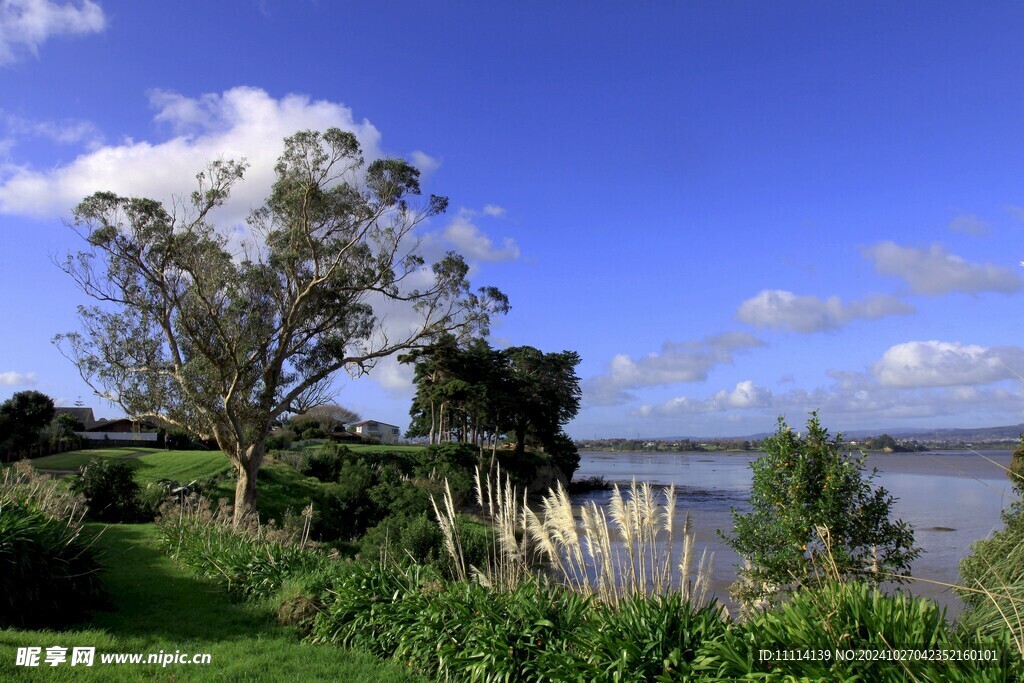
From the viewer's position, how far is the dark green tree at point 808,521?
620 cm

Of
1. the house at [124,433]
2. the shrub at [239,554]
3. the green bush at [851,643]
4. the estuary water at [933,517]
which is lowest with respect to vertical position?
the estuary water at [933,517]

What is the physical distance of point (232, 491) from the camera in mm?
22469

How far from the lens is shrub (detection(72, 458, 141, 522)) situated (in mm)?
15508

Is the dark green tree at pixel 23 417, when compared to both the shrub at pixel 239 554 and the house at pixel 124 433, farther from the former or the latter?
the shrub at pixel 239 554

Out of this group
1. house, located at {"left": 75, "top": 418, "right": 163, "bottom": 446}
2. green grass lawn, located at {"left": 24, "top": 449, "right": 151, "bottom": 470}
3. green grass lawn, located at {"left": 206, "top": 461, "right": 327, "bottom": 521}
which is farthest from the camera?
house, located at {"left": 75, "top": 418, "right": 163, "bottom": 446}

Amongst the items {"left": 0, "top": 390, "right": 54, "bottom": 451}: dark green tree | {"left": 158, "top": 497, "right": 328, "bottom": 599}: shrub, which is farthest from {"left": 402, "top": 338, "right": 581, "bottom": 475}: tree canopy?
{"left": 158, "top": 497, "right": 328, "bottom": 599}: shrub

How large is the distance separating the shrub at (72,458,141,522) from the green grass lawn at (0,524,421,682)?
6.95 metres

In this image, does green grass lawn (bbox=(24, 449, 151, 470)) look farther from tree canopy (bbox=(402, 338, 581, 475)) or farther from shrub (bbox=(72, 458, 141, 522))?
tree canopy (bbox=(402, 338, 581, 475))

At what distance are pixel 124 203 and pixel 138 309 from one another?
3365 millimetres

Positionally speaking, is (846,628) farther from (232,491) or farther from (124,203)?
(232,491)

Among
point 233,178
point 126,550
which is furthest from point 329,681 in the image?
point 233,178

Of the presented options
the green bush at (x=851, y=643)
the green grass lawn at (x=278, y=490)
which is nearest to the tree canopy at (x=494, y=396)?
the green grass lawn at (x=278, y=490)

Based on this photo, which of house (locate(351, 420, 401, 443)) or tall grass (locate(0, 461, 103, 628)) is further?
house (locate(351, 420, 401, 443))

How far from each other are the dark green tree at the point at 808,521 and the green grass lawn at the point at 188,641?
3.50 m
